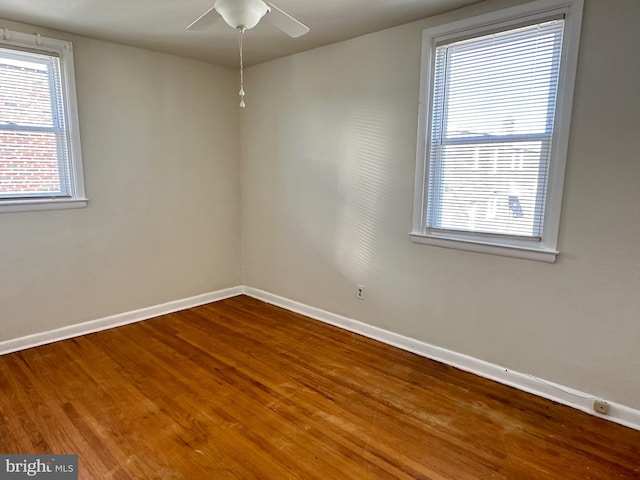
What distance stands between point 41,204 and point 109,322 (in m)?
1.15

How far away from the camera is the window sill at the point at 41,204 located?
2963mm

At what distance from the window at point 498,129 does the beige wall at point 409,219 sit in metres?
0.09

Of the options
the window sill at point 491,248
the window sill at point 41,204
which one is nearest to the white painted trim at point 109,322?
the window sill at point 41,204

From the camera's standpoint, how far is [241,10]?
1.87 metres

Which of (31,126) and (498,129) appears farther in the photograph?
(31,126)

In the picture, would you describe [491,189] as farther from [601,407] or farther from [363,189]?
[601,407]

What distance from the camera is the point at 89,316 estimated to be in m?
3.47

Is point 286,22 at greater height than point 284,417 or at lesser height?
greater

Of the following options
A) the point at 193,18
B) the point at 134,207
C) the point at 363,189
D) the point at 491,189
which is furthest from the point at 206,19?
the point at 134,207

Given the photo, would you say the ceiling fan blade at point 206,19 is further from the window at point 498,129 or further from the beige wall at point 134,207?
the beige wall at point 134,207

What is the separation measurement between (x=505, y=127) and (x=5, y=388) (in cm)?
361

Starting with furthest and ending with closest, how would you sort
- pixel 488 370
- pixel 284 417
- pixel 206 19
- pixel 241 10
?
pixel 488 370, pixel 284 417, pixel 206 19, pixel 241 10

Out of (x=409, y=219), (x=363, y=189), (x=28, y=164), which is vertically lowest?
(x=409, y=219)

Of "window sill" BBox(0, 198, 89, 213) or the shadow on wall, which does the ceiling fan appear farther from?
"window sill" BBox(0, 198, 89, 213)
